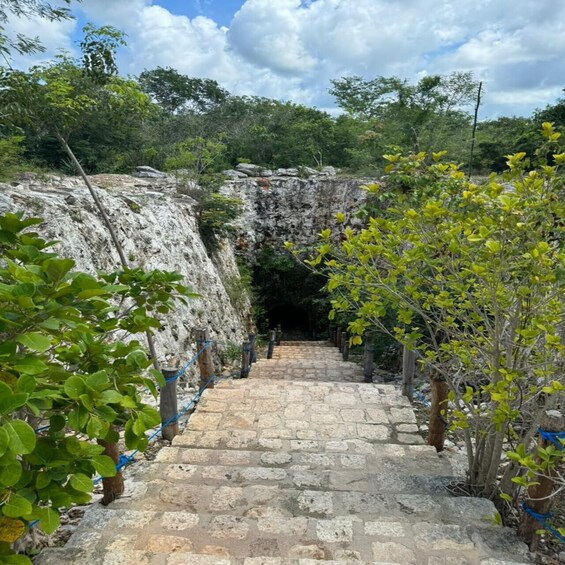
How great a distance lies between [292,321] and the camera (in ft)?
55.2

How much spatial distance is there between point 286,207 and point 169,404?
36.3ft

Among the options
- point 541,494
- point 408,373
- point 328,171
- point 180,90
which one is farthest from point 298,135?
point 541,494

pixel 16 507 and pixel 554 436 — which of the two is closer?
pixel 16 507

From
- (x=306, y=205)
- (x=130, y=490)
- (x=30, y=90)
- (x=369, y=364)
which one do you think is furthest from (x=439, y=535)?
(x=306, y=205)

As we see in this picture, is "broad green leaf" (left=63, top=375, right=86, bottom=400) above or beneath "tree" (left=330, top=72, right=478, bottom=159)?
beneath

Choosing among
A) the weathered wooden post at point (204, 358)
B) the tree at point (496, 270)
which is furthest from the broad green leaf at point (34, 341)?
the weathered wooden post at point (204, 358)

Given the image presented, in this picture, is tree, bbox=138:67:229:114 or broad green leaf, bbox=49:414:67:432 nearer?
broad green leaf, bbox=49:414:67:432

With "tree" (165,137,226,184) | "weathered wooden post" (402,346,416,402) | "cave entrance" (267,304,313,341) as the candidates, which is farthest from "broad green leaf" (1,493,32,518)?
"cave entrance" (267,304,313,341)

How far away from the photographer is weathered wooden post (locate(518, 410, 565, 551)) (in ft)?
6.81

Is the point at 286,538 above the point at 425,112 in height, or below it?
below

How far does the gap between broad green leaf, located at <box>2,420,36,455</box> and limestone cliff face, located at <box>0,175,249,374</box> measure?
3.16m

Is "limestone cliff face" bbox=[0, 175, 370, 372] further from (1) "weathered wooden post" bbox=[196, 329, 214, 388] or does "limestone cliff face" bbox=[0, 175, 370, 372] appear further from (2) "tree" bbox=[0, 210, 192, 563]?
(2) "tree" bbox=[0, 210, 192, 563]

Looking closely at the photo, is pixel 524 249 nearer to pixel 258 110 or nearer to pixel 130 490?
pixel 130 490

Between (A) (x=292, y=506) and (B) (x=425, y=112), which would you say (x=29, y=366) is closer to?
(A) (x=292, y=506)
